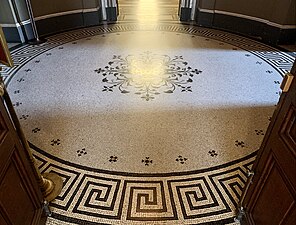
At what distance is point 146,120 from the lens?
2.26m

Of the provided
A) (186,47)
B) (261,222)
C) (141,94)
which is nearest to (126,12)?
(186,47)

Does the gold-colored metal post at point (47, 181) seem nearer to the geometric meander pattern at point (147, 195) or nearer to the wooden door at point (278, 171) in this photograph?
the geometric meander pattern at point (147, 195)

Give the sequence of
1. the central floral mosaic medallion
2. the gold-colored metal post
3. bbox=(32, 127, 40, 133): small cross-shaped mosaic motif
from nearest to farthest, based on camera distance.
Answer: the gold-colored metal post, bbox=(32, 127, 40, 133): small cross-shaped mosaic motif, the central floral mosaic medallion

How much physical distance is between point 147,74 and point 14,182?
211cm

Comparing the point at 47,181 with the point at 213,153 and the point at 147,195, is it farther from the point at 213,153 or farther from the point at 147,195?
the point at 213,153

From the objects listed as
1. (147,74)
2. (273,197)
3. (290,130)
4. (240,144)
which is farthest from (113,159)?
(147,74)

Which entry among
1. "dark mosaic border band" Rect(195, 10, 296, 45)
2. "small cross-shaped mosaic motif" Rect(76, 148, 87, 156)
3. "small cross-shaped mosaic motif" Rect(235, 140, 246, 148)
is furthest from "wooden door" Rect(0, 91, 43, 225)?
"dark mosaic border band" Rect(195, 10, 296, 45)

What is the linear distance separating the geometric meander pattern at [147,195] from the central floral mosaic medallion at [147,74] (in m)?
1.04

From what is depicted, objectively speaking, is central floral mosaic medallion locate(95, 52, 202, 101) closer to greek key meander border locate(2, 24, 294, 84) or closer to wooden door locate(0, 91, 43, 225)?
greek key meander border locate(2, 24, 294, 84)

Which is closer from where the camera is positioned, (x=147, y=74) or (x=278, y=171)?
(x=278, y=171)

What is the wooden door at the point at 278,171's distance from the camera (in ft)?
3.21

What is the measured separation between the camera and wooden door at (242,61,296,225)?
0.98m

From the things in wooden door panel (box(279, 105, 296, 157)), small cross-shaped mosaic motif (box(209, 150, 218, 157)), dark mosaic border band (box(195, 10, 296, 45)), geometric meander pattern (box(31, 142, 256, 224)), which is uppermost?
wooden door panel (box(279, 105, 296, 157))

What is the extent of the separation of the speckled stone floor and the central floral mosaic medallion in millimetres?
12
